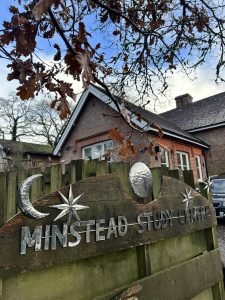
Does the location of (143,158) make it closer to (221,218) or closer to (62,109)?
(221,218)

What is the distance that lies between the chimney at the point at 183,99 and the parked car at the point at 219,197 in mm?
14099

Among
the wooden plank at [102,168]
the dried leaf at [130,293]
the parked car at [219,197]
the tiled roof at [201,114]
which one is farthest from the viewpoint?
the tiled roof at [201,114]

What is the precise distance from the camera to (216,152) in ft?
62.5

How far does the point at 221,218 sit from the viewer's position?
11.0 meters

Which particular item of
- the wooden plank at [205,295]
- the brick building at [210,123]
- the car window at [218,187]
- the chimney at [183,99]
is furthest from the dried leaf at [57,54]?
the chimney at [183,99]

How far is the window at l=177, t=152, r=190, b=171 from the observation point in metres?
15.7

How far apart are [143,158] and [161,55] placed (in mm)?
8715

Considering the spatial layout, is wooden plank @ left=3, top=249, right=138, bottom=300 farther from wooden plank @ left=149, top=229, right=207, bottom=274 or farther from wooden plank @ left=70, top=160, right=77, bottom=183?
wooden plank @ left=70, top=160, right=77, bottom=183

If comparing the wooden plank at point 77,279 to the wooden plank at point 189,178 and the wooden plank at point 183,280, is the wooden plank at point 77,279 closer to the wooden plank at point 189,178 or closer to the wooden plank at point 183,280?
the wooden plank at point 183,280

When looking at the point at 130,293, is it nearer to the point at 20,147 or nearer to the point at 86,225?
the point at 86,225

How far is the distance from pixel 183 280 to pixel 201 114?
20539mm

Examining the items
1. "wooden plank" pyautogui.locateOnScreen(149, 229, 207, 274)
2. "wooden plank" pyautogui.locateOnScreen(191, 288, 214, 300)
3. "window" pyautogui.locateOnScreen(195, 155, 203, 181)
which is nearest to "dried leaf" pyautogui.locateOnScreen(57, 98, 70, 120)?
"wooden plank" pyautogui.locateOnScreen(149, 229, 207, 274)

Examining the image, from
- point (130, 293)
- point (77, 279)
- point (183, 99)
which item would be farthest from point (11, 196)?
point (183, 99)

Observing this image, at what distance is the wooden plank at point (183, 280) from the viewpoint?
5.93 feet
